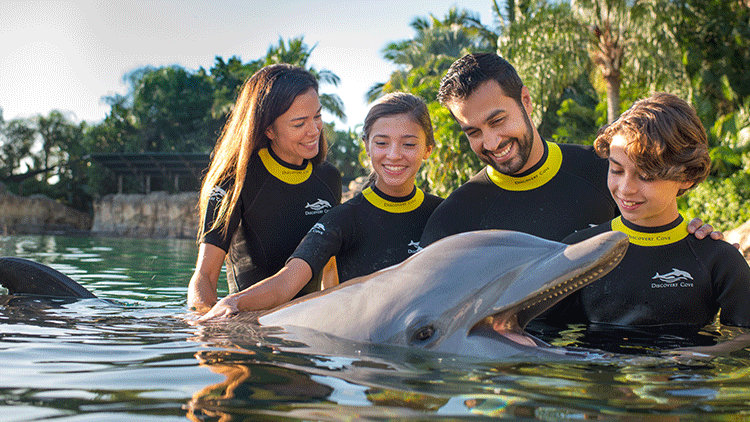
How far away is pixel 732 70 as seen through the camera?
52.5 feet

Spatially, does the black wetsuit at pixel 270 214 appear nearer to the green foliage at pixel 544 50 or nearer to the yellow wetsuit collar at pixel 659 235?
the yellow wetsuit collar at pixel 659 235

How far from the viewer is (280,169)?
417cm

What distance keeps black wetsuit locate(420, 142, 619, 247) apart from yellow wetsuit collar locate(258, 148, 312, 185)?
3.62 feet

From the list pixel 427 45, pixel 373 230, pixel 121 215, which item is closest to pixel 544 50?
pixel 373 230

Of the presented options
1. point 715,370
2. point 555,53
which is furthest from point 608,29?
point 715,370

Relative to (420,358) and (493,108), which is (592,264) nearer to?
(420,358)

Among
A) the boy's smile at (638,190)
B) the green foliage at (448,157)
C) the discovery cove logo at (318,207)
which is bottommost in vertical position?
the discovery cove logo at (318,207)

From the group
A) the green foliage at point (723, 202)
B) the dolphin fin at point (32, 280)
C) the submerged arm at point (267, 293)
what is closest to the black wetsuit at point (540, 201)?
the submerged arm at point (267, 293)

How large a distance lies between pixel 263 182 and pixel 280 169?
0.49 ft

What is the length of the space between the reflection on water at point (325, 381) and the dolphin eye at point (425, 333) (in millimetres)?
65

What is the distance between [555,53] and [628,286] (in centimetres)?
1219

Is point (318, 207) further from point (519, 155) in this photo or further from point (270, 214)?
point (519, 155)

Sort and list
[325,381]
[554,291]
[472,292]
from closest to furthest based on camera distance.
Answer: [325,381] < [554,291] < [472,292]

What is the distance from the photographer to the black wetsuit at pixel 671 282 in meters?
2.80
